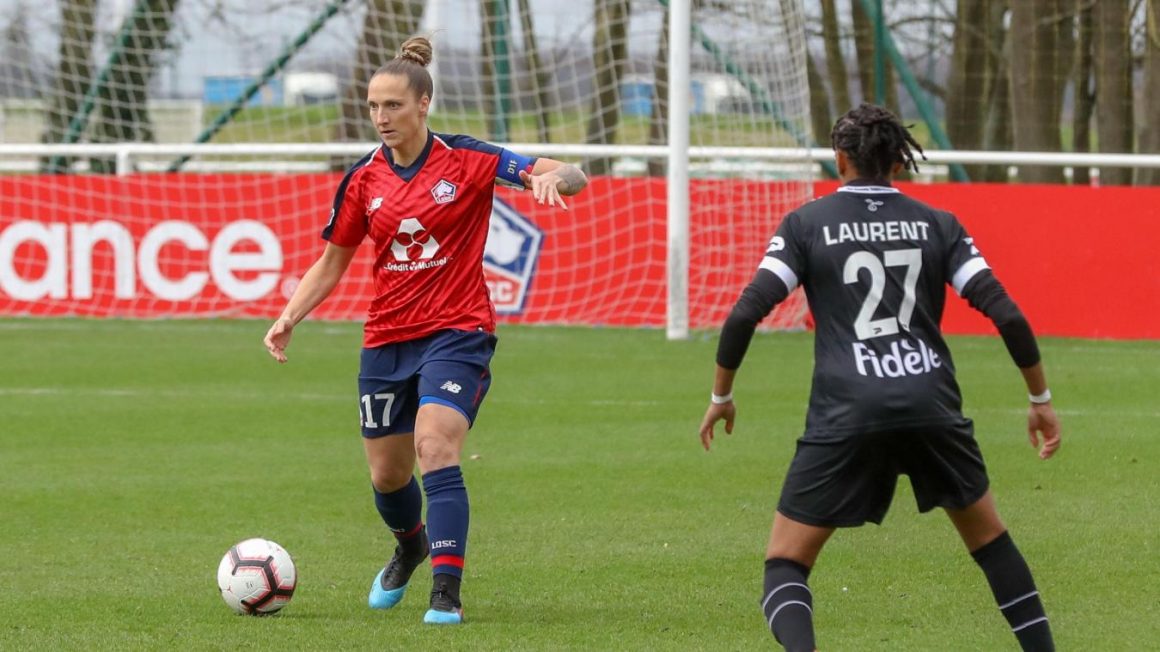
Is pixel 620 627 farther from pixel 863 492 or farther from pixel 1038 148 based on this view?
pixel 1038 148

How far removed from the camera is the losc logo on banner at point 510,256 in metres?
17.0

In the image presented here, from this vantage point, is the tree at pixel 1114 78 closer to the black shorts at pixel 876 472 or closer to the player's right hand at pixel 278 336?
the player's right hand at pixel 278 336

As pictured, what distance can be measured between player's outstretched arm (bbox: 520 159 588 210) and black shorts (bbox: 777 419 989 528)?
1.50 m

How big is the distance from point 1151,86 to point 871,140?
51.5 ft

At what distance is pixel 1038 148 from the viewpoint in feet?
64.5

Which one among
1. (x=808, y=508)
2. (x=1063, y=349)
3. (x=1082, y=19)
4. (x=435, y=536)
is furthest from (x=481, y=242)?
(x=1082, y=19)

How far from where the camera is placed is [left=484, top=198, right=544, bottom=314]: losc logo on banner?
55.9 ft

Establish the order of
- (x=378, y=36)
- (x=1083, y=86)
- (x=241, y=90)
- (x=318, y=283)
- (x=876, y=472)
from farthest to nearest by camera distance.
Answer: (x=1083, y=86) < (x=241, y=90) < (x=378, y=36) < (x=318, y=283) < (x=876, y=472)

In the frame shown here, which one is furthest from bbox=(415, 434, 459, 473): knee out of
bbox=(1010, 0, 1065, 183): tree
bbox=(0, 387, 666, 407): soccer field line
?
bbox=(1010, 0, 1065, 183): tree

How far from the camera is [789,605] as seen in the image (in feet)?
16.1

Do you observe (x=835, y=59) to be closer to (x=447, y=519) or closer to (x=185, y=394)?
(x=185, y=394)

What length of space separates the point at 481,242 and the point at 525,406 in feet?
17.9

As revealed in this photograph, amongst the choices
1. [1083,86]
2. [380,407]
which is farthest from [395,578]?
[1083,86]

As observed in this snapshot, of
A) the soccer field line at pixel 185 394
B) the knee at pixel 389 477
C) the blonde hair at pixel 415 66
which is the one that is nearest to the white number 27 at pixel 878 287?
the blonde hair at pixel 415 66
